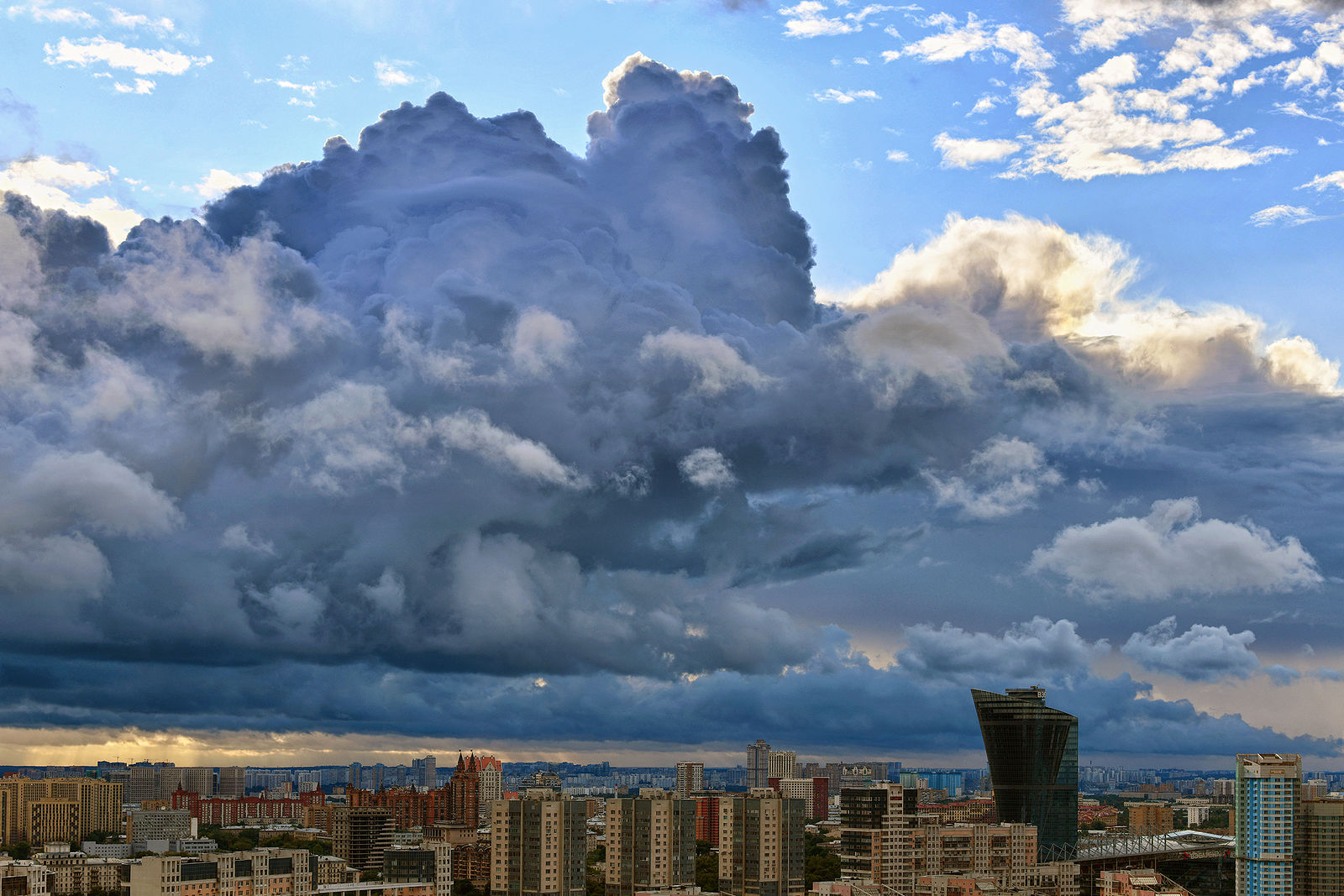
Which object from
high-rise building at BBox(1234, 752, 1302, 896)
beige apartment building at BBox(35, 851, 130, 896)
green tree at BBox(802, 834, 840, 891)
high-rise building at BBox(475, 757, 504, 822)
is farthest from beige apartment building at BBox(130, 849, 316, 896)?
high-rise building at BBox(475, 757, 504, 822)

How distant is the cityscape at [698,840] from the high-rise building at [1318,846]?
5 centimetres

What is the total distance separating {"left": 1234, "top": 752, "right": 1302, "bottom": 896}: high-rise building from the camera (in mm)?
44094

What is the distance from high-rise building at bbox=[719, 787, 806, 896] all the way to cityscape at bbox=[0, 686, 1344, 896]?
5cm

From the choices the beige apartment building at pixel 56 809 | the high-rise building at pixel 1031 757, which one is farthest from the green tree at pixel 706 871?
the beige apartment building at pixel 56 809

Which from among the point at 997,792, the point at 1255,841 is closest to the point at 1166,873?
the point at 997,792

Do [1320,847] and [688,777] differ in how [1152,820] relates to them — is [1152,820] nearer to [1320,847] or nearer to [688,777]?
[688,777]

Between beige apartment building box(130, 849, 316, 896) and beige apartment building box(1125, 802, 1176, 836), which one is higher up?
beige apartment building box(130, 849, 316, 896)

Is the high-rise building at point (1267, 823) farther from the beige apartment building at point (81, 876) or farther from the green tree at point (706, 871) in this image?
Answer: the beige apartment building at point (81, 876)

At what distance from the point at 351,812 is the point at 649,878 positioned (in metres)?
23.9

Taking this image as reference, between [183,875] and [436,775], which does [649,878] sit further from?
[436,775]

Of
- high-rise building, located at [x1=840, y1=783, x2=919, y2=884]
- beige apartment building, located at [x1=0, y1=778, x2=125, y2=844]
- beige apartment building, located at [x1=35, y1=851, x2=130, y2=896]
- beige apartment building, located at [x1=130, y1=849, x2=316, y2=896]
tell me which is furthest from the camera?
beige apartment building, located at [x1=0, y1=778, x2=125, y2=844]

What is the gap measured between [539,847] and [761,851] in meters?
6.29

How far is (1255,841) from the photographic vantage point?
44.4 m

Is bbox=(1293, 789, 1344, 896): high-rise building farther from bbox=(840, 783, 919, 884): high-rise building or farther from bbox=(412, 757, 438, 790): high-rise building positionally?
bbox=(412, 757, 438, 790): high-rise building
